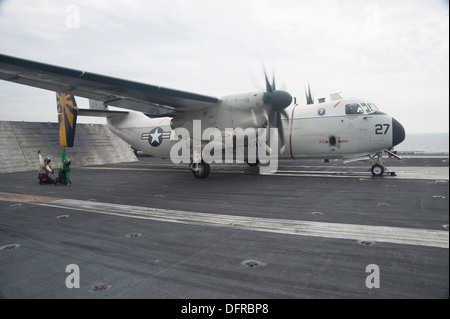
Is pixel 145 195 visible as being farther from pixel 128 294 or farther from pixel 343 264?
pixel 343 264

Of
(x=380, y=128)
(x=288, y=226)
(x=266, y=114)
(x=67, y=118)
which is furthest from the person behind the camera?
(x=67, y=118)

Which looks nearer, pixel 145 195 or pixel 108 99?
pixel 145 195

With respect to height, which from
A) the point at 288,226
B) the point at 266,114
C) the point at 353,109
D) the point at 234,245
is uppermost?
the point at 353,109

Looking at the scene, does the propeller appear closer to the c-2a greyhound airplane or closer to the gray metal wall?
the c-2a greyhound airplane

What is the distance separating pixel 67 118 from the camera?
842 inches

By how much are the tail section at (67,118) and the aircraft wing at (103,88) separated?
7519 mm

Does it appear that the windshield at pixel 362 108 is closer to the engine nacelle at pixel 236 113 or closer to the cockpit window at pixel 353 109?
the cockpit window at pixel 353 109

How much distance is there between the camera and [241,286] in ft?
14.8

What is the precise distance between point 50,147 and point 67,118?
31.1ft

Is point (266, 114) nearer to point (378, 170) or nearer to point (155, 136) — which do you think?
point (378, 170)

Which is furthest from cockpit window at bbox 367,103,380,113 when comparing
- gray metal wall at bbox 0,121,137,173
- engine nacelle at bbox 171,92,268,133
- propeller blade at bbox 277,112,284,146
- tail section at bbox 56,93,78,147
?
gray metal wall at bbox 0,121,137,173

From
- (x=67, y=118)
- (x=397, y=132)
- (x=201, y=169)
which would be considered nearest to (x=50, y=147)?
(x=67, y=118)

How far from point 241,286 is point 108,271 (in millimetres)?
2391
